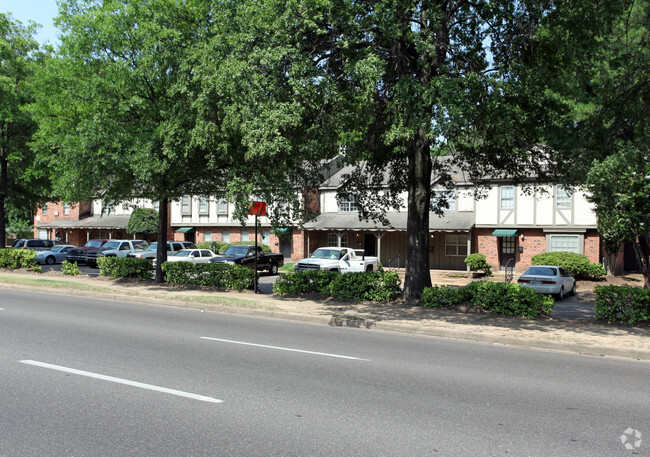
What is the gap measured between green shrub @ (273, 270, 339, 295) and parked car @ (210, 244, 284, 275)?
1177cm

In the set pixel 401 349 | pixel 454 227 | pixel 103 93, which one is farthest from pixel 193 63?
pixel 454 227

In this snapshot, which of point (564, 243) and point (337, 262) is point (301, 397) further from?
point (564, 243)

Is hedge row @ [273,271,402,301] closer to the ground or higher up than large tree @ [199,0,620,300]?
closer to the ground

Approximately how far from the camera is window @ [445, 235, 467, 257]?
3325 centimetres

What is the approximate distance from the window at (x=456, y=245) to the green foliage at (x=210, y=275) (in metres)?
18.5

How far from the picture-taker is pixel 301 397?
5887mm

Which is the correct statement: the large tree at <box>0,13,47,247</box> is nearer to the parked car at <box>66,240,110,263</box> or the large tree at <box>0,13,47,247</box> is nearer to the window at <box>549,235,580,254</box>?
the parked car at <box>66,240,110,263</box>

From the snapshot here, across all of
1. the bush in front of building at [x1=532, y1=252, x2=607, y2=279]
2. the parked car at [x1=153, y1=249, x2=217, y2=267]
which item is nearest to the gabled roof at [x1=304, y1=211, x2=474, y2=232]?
the bush in front of building at [x1=532, y1=252, x2=607, y2=279]

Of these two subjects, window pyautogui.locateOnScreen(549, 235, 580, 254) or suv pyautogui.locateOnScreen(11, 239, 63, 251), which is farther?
suv pyautogui.locateOnScreen(11, 239, 63, 251)

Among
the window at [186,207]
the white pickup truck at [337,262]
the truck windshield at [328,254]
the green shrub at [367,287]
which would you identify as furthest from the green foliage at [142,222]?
the green shrub at [367,287]

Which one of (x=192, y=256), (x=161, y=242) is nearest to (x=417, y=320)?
(x=161, y=242)

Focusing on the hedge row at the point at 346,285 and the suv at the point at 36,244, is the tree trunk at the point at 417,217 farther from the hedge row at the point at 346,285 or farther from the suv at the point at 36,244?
the suv at the point at 36,244

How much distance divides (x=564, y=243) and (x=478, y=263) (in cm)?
508

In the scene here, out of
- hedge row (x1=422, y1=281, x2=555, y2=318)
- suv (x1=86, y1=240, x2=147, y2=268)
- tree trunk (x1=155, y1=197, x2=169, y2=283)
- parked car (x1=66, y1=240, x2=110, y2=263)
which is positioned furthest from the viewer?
parked car (x1=66, y1=240, x2=110, y2=263)
